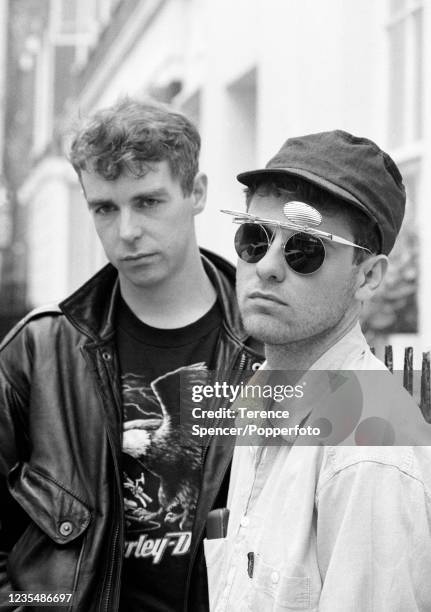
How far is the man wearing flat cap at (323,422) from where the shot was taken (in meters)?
1.41

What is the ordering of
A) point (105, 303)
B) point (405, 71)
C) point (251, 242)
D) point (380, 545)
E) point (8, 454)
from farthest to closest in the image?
point (405, 71) → point (105, 303) → point (8, 454) → point (251, 242) → point (380, 545)

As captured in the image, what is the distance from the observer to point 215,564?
183 centimetres

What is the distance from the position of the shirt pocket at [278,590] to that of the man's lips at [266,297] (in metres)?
0.47

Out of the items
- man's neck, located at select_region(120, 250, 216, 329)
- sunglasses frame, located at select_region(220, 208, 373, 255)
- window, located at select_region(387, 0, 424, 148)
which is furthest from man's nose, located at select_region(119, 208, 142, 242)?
window, located at select_region(387, 0, 424, 148)

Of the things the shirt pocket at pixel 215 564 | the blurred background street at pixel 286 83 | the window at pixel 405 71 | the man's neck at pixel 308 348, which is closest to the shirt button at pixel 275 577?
the shirt pocket at pixel 215 564

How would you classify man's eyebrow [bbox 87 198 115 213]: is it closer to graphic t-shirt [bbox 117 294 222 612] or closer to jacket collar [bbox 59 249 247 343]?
jacket collar [bbox 59 249 247 343]

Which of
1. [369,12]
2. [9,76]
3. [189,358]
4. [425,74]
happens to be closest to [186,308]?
[189,358]

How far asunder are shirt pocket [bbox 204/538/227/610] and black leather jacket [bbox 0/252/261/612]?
0.85ft

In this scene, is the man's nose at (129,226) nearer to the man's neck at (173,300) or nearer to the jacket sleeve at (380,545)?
the man's neck at (173,300)

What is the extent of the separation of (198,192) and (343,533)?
4.61 feet

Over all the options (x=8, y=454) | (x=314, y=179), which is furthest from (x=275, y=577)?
(x=8, y=454)

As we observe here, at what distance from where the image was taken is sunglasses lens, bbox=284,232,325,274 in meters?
1.66

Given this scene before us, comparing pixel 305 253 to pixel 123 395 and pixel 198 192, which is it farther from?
pixel 198 192

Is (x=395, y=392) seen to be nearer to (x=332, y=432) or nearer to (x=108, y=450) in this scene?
(x=332, y=432)
